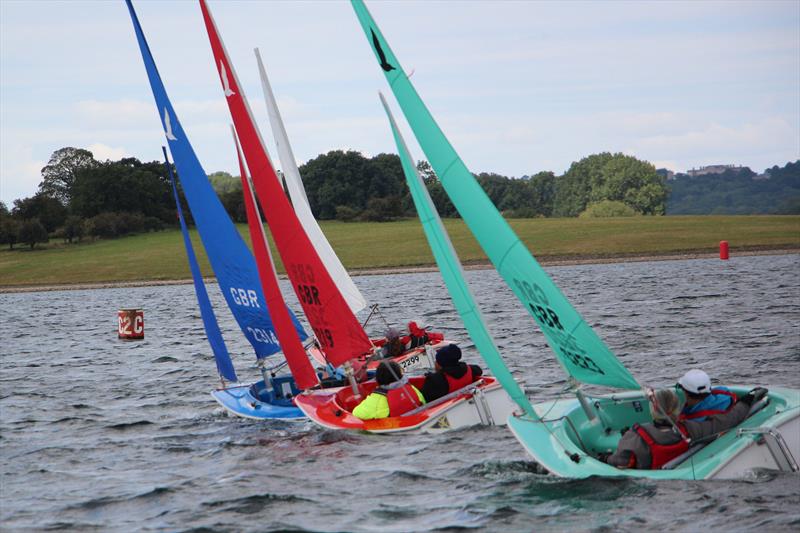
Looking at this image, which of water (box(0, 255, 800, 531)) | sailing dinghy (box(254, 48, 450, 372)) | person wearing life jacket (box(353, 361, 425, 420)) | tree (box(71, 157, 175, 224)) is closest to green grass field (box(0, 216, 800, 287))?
tree (box(71, 157, 175, 224))

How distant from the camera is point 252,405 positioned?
703 inches

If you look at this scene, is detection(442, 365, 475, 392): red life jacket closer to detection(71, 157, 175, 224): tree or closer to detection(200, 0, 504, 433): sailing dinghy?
detection(200, 0, 504, 433): sailing dinghy

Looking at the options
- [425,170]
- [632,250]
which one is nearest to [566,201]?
[425,170]

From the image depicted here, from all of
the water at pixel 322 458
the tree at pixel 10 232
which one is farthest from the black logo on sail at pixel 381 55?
the tree at pixel 10 232

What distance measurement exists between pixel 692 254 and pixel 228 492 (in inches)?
2351

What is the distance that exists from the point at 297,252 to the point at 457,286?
5.19 m

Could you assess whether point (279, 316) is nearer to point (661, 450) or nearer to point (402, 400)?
point (402, 400)

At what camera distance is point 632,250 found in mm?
73000

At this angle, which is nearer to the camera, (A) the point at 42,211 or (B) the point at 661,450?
(B) the point at 661,450

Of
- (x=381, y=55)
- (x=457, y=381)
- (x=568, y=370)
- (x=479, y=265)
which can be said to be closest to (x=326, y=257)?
(x=457, y=381)

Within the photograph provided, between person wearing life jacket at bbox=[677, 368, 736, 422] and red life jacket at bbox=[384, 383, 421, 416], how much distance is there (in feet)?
16.0

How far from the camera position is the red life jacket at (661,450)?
1076 centimetres

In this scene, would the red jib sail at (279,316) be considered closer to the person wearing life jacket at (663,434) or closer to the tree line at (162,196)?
the person wearing life jacket at (663,434)

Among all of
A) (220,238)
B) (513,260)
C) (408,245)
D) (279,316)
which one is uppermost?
(220,238)
